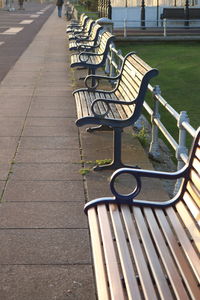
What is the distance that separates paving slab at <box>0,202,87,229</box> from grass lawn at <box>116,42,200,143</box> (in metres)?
4.73

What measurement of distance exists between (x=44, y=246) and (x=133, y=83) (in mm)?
2770

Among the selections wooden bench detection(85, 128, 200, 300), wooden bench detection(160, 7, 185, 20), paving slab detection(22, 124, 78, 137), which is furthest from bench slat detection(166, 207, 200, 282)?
wooden bench detection(160, 7, 185, 20)

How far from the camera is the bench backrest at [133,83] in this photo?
614 cm

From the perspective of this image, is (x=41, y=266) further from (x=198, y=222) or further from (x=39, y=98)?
(x=39, y=98)

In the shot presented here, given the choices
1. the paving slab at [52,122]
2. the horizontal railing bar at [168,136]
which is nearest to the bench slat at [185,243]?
the horizontal railing bar at [168,136]

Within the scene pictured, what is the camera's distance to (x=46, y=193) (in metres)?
5.74

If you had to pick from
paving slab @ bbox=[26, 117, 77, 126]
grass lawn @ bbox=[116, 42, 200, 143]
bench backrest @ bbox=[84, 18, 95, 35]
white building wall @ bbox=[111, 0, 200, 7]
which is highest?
white building wall @ bbox=[111, 0, 200, 7]

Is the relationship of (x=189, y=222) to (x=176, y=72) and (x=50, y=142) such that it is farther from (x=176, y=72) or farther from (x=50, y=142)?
(x=176, y=72)

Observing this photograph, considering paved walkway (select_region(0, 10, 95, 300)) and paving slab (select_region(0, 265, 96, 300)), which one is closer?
paving slab (select_region(0, 265, 96, 300))

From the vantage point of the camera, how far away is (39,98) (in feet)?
36.6

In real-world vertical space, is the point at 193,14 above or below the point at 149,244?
above

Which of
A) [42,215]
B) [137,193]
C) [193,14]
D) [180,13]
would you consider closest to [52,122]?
[42,215]

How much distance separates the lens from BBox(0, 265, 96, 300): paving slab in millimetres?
3816

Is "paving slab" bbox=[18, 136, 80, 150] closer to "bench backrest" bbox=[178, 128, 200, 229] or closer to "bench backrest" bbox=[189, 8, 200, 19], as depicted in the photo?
"bench backrest" bbox=[178, 128, 200, 229]
